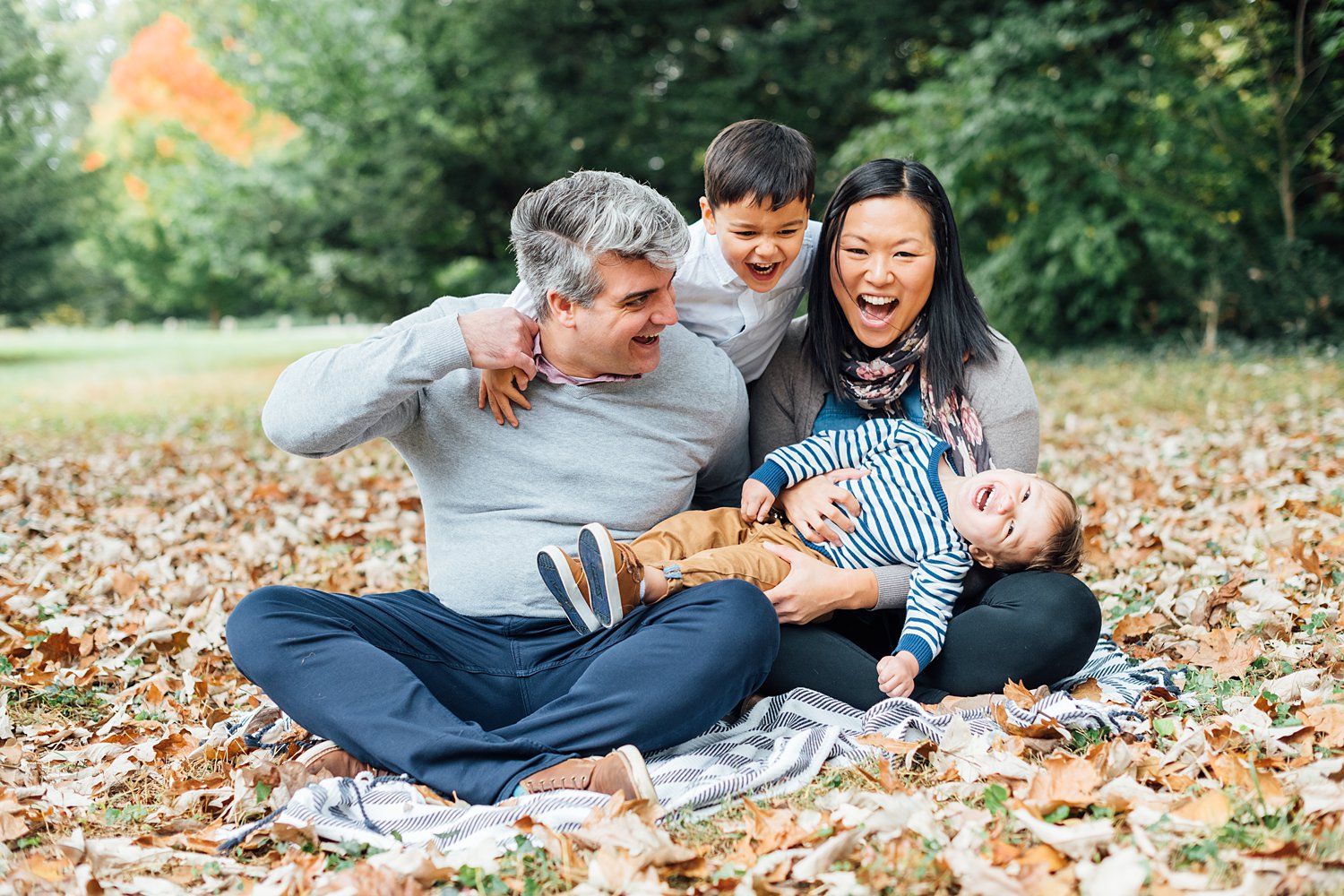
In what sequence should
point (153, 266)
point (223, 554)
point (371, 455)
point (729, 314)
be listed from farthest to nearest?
point (153, 266) < point (371, 455) < point (223, 554) < point (729, 314)

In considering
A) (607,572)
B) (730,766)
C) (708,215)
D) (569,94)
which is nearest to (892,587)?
(730,766)

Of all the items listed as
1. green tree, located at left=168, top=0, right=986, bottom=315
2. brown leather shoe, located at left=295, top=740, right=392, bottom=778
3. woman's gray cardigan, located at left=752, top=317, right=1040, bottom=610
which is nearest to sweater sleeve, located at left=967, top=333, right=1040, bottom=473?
woman's gray cardigan, located at left=752, top=317, right=1040, bottom=610

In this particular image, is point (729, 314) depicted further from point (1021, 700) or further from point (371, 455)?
point (371, 455)

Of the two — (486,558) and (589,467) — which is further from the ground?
(589,467)

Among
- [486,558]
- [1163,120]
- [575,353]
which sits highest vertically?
[1163,120]

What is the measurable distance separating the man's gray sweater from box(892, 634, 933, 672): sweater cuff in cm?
73

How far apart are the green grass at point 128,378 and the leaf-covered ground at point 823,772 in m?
5.18

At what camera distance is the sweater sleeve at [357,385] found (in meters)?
2.82

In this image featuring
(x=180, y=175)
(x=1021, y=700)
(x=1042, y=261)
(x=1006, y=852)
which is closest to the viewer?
(x=1006, y=852)

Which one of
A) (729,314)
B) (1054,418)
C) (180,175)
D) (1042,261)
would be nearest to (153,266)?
(180,175)

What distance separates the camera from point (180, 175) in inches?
939

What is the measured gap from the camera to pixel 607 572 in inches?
104

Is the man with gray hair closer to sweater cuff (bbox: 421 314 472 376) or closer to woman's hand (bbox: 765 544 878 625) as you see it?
sweater cuff (bbox: 421 314 472 376)

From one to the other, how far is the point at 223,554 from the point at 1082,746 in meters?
3.86
